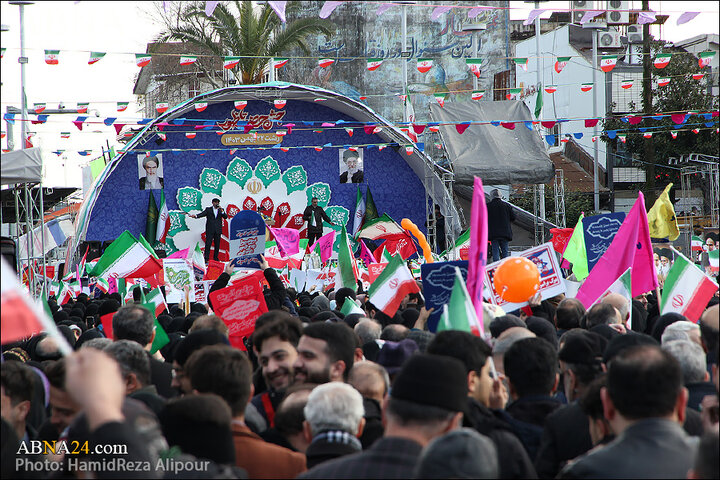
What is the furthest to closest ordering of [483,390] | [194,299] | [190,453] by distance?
[194,299], [483,390], [190,453]

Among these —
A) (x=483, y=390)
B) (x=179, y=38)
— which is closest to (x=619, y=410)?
(x=483, y=390)

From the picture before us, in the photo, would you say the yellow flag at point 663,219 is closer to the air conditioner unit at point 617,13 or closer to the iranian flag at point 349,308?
the iranian flag at point 349,308

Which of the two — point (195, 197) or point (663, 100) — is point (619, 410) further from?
point (663, 100)

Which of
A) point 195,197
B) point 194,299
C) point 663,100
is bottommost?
point 194,299

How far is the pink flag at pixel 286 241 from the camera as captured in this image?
1668cm

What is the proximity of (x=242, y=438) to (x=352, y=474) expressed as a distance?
84 cm

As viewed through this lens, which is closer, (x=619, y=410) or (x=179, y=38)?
(x=619, y=410)

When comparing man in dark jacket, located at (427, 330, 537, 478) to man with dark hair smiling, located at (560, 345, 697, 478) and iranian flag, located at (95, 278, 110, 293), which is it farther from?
iranian flag, located at (95, 278, 110, 293)

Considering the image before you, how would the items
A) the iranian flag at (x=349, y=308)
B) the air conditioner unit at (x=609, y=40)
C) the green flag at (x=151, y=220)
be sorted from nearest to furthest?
the iranian flag at (x=349, y=308) < the green flag at (x=151, y=220) < the air conditioner unit at (x=609, y=40)

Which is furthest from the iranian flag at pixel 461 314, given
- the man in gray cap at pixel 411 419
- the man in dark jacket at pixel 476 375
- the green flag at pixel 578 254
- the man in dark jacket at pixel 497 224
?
the man in dark jacket at pixel 497 224

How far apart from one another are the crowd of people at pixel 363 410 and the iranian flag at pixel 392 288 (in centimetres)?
225

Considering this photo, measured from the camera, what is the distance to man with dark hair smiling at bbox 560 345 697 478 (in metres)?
2.89

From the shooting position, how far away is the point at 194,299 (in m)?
12.2

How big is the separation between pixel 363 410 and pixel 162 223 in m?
22.7
